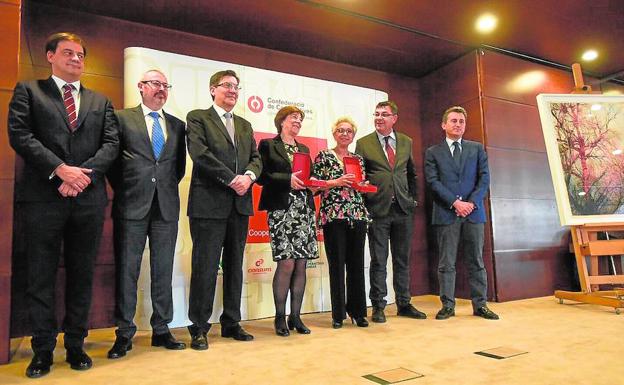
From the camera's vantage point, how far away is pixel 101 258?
3303 mm

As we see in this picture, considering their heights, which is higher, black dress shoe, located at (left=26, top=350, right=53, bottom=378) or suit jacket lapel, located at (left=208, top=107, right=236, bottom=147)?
suit jacket lapel, located at (left=208, top=107, right=236, bottom=147)

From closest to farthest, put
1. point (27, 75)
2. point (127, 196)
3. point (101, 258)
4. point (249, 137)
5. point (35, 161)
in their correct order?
1. point (35, 161)
2. point (127, 196)
3. point (249, 137)
4. point (27, 75)
5. point (101, 258)

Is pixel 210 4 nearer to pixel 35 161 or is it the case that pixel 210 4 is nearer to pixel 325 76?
pixel 325 76

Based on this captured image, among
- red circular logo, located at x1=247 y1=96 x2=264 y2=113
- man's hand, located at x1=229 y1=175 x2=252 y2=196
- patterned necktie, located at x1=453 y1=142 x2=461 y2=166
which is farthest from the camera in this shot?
red circular logo, located at x1=247 y1=96 x2=264 y2=113

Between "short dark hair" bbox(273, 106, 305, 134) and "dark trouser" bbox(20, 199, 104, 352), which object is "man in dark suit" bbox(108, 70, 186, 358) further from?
"short dark hair" bbox(273, 106, 305, 134)

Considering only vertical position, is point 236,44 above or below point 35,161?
above

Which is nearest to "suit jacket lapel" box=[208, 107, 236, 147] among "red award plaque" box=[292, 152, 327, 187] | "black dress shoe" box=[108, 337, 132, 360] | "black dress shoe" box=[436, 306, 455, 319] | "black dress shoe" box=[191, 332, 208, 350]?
"red award plaque" box=[292, 152, 327, 187]

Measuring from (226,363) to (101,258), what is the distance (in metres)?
1.66

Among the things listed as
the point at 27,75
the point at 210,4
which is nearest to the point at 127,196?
the point at 27,75

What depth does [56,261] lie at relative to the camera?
6.98 feet

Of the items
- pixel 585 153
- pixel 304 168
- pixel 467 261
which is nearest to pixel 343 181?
pixel 304 168

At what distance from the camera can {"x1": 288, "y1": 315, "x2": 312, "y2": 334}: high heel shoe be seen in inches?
111

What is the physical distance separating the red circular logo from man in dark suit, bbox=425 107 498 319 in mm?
1454

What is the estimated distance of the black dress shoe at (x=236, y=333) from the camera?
2.67 meters
